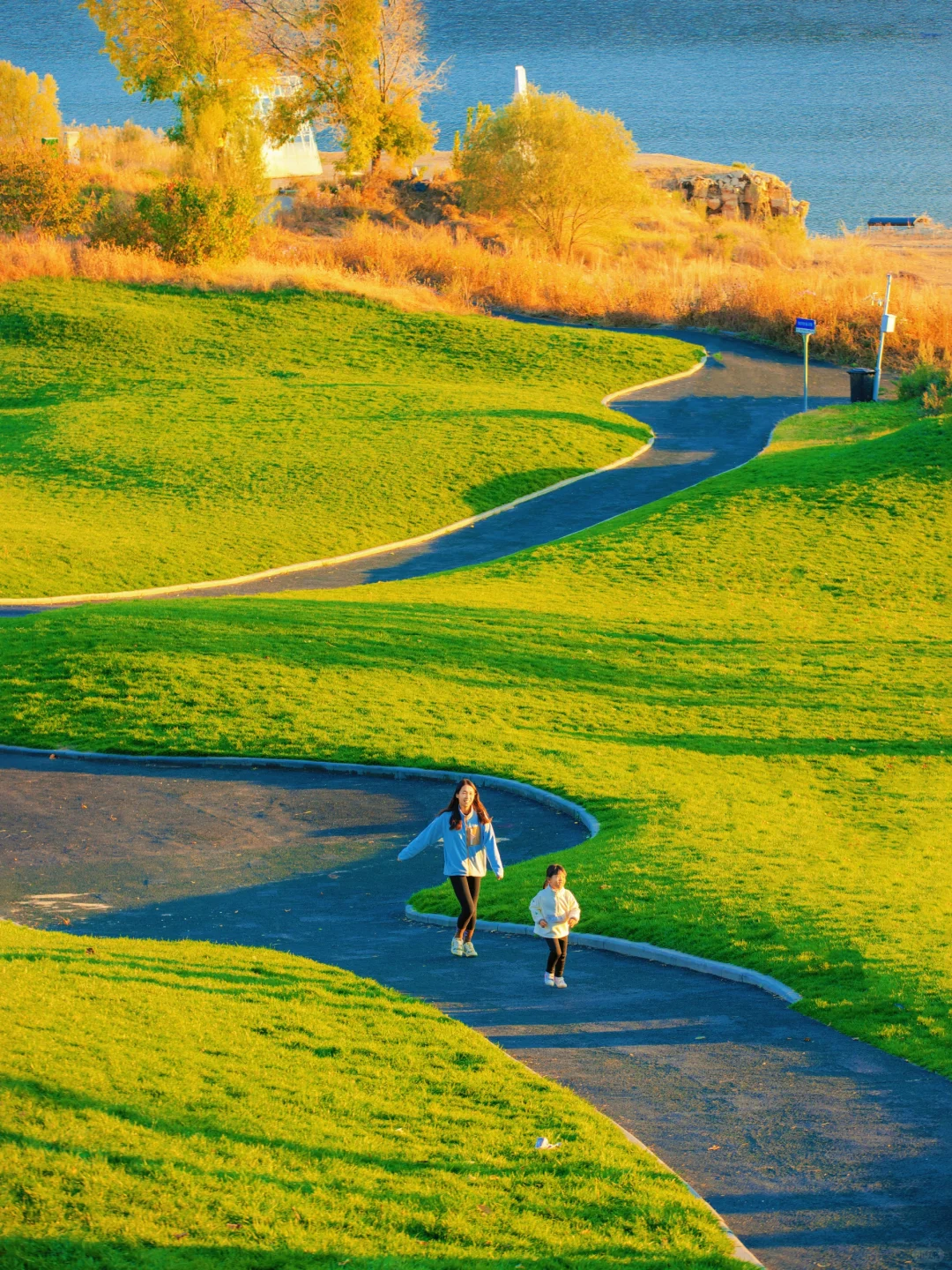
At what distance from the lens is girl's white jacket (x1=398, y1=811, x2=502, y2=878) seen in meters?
13.5

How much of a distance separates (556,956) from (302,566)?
22524 millimetres

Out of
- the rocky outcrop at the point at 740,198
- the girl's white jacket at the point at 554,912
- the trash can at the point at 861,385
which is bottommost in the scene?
the girl's white jacket at the point at 554,912

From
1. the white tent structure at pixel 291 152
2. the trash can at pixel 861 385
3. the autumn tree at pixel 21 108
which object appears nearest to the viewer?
the trash can at pixel 861 385

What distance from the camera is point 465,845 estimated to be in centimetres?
1349

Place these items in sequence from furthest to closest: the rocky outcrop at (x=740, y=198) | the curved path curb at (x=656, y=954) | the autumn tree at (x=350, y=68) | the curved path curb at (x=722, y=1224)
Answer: the rocky outcrop at (x=740, y=198) < the autumn tree at (x=350, y=68) < the curved path curb at (x=656, y=954) < the curved path curb at (x=722, y=1224)

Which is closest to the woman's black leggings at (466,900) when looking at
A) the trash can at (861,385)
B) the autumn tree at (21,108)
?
the trash can at (861,385)

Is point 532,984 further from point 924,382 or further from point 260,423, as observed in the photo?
point 924,382

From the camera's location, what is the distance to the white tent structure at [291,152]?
304 feet

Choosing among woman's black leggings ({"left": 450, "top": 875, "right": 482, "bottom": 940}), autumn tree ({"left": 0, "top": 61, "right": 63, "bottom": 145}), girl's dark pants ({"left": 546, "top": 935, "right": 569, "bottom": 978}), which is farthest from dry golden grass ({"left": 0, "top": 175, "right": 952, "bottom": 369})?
girl's dark pants ({"left": 546, "top": 935, "right": 569, "bottom": 978})

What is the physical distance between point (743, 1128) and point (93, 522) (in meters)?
29.5

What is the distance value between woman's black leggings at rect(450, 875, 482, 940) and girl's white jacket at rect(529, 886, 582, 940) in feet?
3.69

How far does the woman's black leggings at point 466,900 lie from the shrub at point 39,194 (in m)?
55.8

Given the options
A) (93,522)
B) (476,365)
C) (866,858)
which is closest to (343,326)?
(476,365)

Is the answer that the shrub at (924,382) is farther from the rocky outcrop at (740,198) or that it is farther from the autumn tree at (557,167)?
the rocky outcrop at (740,198)
